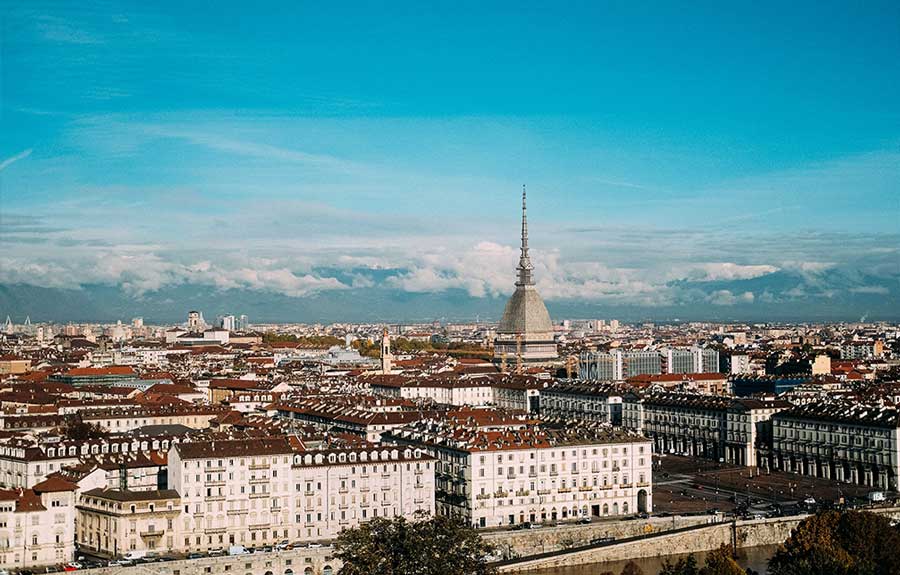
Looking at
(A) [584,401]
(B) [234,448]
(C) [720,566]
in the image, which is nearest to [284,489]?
(B) [234,448]

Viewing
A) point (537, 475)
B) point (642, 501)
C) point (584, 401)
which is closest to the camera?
point (537, 475)

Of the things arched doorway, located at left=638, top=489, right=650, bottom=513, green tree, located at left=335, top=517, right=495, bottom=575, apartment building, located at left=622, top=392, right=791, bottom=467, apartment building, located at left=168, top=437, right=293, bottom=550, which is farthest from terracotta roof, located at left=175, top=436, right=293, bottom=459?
apartment building, located at left=622, top=392, right=791, bottom=467

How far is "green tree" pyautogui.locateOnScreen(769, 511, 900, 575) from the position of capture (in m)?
38.0

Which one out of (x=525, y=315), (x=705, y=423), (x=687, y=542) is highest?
(x=525, y=315)

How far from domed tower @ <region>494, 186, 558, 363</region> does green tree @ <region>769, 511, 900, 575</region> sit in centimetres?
9005

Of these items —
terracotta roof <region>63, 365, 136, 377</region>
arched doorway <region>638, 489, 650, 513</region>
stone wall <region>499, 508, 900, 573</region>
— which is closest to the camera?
stone wall <region>499, 508, 900, 573</region>

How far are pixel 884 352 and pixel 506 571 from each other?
127 meters

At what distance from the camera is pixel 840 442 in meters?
63.9

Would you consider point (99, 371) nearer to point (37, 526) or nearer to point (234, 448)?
point (234, 448)

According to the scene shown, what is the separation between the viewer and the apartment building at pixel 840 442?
200 feet

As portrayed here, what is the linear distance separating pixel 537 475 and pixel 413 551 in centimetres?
1634

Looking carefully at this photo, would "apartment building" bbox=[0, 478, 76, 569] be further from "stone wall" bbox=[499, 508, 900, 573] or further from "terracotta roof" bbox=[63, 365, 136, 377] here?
"terracotta roof" bbox=[63, 365, 136, 377]

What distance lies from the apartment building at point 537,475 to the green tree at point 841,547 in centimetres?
1222

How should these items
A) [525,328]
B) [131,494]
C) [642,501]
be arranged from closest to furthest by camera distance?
1. [131,494]
2. [642,501]
3. [525,328]
